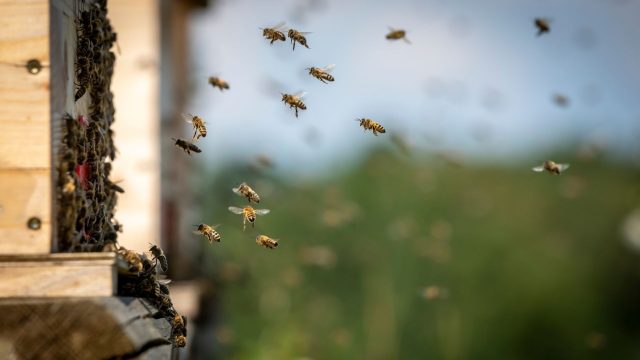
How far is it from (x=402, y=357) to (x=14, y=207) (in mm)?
20141

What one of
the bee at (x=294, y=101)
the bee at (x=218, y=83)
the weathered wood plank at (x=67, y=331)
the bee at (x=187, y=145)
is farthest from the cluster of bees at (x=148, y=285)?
the bee at (x=218, y=83)

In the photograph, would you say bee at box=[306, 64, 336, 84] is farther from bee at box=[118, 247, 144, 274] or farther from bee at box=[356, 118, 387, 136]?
bee at box=[118, 247, 144, 274]

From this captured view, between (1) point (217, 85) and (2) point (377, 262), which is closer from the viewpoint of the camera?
(1) point (217, 85)

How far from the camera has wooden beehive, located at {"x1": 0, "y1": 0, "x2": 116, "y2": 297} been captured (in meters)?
3.34

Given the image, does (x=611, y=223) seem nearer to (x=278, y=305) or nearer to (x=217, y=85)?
(x=278, y=305)

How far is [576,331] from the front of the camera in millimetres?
27250

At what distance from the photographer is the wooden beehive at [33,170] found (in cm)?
334

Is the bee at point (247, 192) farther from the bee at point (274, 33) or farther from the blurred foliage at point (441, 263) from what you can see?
the blurred foliage at point (441, 263)

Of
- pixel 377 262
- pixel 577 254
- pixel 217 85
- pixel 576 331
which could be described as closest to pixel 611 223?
pixel 577 254

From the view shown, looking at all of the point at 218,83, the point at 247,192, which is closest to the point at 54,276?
the point at 247,192

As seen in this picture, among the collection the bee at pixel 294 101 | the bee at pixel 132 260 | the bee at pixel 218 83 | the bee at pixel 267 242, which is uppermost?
the bee at pixel 294 101

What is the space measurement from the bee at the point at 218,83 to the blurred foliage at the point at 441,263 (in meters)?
10.4

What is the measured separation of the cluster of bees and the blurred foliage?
524 inches

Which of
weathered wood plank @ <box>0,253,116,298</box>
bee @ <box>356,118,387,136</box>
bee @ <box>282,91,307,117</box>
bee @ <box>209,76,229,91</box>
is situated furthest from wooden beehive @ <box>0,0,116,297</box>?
bee @ <box>209,76,229,91</box>
